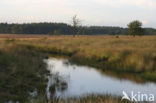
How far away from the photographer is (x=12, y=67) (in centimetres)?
1738

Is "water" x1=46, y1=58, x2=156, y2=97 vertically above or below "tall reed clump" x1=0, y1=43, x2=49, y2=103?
below

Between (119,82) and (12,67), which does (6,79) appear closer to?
(12,67)

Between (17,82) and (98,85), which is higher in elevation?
(17,82)

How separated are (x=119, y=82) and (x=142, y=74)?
8.03 feet

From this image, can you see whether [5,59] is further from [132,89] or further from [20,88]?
[132,89]

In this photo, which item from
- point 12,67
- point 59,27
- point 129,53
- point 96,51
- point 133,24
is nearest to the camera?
point 12,67

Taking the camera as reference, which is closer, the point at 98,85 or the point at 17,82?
the point at 17,82

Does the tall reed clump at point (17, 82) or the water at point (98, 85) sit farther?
the water at point (98, 85)

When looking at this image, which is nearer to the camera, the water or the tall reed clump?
the tall reed clump

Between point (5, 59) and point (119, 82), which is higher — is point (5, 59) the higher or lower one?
the higher one

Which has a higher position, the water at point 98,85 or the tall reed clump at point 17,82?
the tall reed clump at point 17,82

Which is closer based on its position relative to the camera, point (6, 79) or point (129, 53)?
point (6, 79)

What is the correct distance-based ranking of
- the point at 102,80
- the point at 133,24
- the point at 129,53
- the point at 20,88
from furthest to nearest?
the point at 133,24 < the point at 129,53 < the point at 102,80 < the point at 20,88

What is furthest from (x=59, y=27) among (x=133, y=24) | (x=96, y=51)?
(x=96, y=51)
